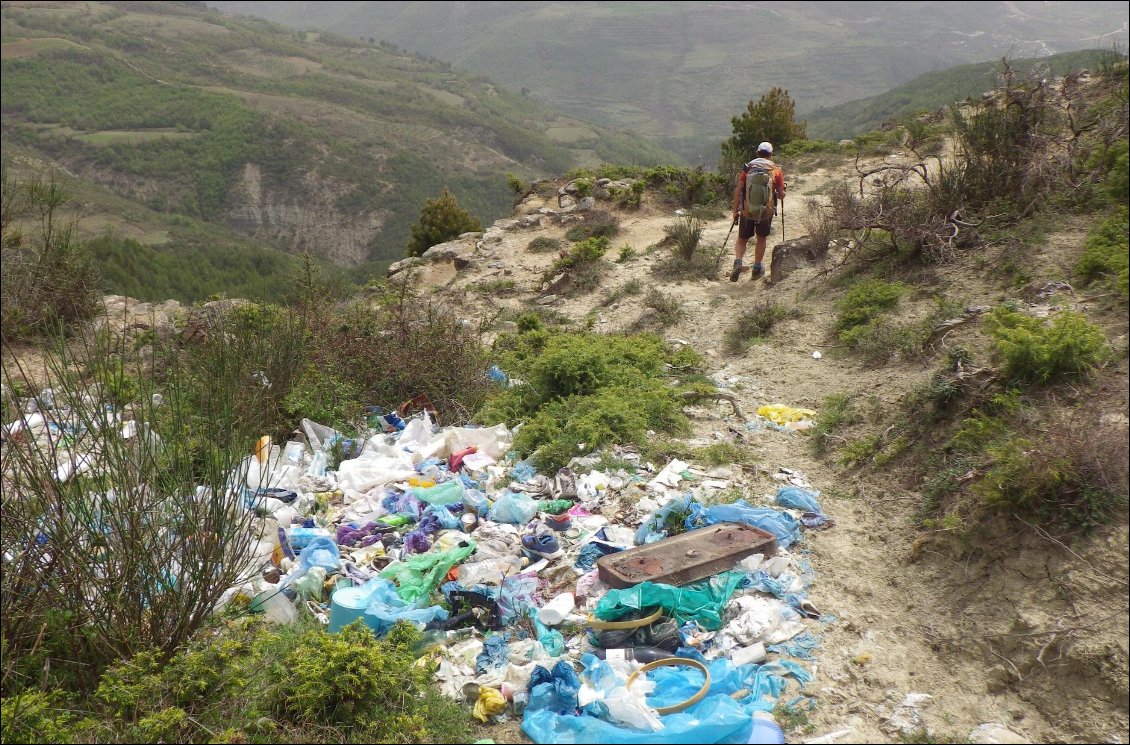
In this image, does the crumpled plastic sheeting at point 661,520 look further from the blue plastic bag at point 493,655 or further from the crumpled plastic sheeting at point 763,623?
the blue plastic bag at point 493,655

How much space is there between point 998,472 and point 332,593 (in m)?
3.05

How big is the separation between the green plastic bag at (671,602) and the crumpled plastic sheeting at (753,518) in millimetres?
540

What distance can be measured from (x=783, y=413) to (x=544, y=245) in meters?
6.91

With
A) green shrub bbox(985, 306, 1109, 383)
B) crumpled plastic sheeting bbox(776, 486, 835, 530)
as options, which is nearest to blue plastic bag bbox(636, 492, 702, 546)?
crumpled plastic sheeting bbox(776, 486, 835, 530)

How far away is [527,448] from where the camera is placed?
16.1 feet

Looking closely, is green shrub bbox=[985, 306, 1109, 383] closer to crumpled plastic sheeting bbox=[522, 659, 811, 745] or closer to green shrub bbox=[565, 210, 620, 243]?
crumpled plastic sheeting bbox=[522, 659, 811, 745]

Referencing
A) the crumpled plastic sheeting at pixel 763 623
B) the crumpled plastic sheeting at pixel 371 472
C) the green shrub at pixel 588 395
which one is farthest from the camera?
the green shrub at pixel 588 395

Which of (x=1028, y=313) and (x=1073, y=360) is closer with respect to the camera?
(x=1073, y=360)

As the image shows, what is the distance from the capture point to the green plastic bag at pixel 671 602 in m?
3.02

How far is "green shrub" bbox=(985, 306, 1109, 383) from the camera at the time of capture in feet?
10.7

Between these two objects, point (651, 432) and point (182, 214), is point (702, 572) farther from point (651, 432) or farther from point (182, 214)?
point (182, 214)

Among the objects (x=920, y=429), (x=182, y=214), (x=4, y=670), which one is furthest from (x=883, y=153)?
(x=182, y=214)

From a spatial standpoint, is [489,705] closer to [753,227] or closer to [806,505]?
[806,505]

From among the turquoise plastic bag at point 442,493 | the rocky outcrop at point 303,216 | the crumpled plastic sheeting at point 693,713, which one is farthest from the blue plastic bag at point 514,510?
the rocky outcrop at point 303,216
